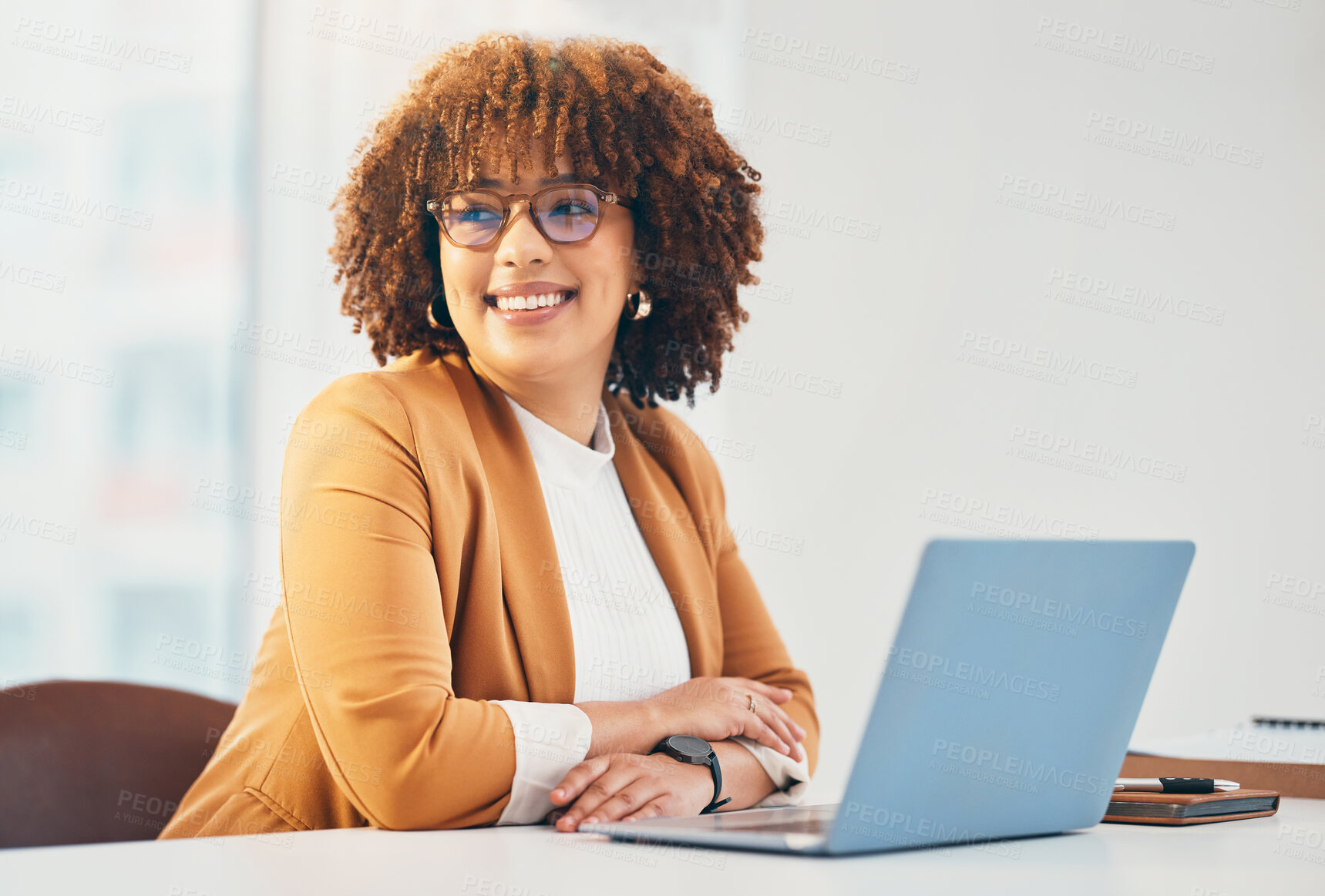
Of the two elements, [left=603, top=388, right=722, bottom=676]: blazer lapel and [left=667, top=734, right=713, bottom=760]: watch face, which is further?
[left=603, top=388, right=722, bottom=676]: blazer lapel

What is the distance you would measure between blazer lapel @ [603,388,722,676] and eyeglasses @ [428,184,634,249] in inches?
13.6

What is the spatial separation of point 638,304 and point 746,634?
53 cm

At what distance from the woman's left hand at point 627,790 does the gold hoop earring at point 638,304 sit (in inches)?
27.3

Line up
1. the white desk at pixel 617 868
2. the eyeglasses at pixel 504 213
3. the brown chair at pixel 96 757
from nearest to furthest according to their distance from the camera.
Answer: the white desk at pixel 617 868 < the brown chair at pixel 96 757 < the eyeglasses at pixel 504 213

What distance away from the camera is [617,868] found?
804 mm

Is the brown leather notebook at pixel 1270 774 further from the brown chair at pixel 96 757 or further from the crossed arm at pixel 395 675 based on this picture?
the brown chair at pixel 96 757

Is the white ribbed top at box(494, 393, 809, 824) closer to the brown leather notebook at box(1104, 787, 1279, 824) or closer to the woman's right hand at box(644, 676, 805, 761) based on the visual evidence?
the woman's right hand at box(644, 676, 805, 761)

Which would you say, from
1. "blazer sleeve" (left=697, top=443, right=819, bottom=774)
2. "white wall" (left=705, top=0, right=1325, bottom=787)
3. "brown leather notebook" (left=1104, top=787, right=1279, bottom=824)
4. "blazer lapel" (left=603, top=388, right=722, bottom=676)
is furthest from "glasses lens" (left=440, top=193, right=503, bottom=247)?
"white wall" (left=705, top=0, right=1325, bottom=787)

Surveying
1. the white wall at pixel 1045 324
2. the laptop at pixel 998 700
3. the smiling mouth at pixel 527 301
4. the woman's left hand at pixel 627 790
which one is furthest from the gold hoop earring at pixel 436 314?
the white wall at pixel 1045 324

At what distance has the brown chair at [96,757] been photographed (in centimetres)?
128

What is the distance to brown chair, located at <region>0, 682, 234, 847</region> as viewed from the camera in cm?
128

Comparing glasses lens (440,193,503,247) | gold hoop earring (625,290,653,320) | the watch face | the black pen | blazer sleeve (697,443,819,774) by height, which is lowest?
blazer sleeve (697,443,819,774)

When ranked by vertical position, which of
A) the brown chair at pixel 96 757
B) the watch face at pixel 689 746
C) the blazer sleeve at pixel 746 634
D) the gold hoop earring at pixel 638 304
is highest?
the gold hoop earring at pixel 638 304

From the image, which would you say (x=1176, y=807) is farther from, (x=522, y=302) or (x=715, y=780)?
(x=522, y=302)
